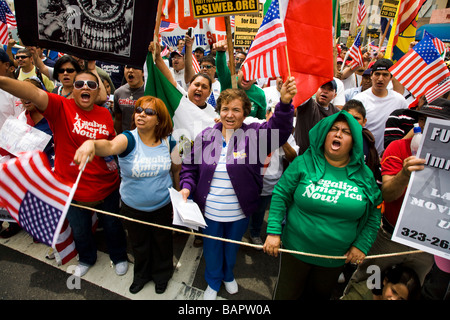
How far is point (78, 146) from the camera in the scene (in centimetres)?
265

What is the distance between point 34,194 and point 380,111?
173 inches

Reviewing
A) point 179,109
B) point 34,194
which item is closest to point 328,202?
point 179,109

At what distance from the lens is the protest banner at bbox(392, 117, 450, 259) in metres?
1.78

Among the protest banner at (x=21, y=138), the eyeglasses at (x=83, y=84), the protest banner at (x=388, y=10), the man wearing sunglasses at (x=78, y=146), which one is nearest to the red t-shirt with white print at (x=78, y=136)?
the man wearing sunglasses at (x=78, y=146)

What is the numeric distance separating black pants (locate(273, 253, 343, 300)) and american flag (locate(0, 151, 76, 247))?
1887 millimetres

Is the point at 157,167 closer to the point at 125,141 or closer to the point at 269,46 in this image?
the point at 125,141

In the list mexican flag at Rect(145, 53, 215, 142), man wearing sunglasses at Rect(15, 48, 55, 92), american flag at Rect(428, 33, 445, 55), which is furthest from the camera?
man wearing sunglasses at Rect(15, 48, 55, 92)

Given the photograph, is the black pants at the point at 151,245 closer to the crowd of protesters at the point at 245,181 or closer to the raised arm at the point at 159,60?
the crowd of protesters at the point at 245,181

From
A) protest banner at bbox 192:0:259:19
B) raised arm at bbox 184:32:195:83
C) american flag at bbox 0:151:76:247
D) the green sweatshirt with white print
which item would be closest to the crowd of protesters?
the green sweatshirt with white print

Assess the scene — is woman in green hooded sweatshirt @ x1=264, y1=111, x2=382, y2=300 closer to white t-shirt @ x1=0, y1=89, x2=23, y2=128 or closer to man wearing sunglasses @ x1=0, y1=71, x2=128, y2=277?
man wearing sunglasses @ x1=0, y1=71, x2=128, y2=277

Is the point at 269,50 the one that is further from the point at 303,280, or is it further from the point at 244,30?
the point at 244,30

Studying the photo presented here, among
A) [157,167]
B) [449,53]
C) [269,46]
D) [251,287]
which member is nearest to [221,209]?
[157,167]

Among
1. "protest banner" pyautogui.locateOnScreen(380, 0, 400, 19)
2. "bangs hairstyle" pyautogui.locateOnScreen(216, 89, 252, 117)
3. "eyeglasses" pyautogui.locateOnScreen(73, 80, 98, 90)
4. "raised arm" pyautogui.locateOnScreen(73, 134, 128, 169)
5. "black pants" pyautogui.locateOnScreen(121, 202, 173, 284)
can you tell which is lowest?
"black pants" pyautogui.locateOnScreen(121, 202, 173, 284)

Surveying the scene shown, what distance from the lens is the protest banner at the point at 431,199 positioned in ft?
5.83
